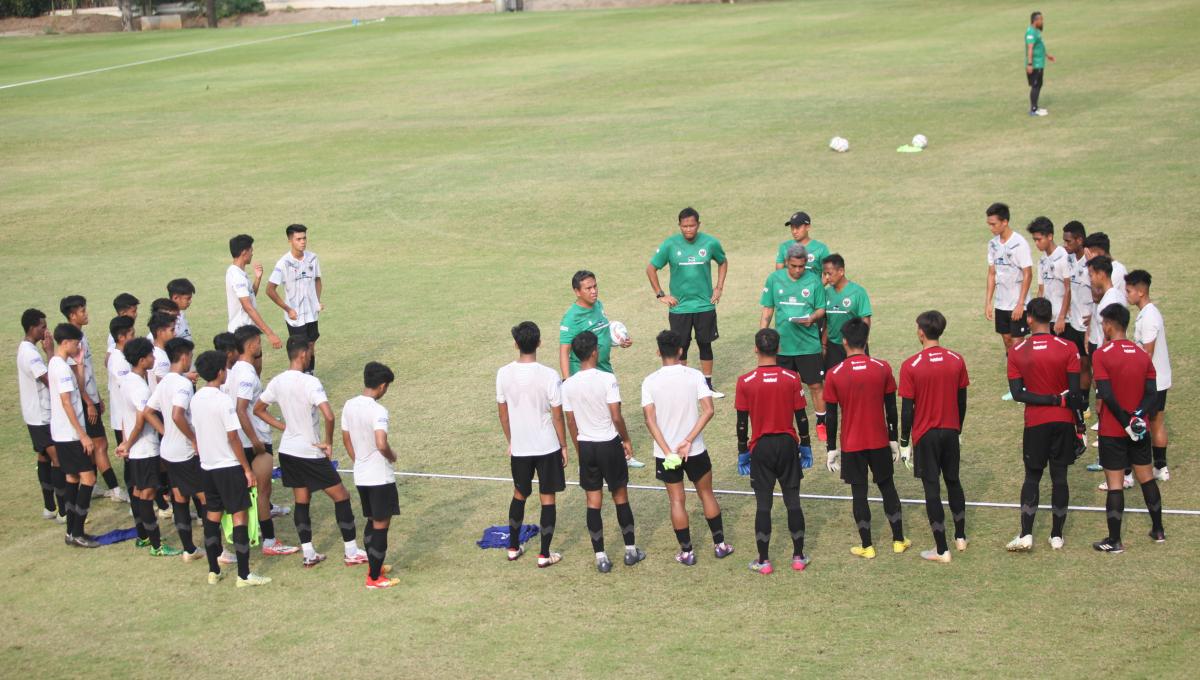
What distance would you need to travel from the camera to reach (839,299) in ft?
42.5

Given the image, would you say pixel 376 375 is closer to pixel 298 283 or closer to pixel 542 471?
pixel 542 471

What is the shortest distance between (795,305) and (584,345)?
3.68m

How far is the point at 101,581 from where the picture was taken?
10.5 metres

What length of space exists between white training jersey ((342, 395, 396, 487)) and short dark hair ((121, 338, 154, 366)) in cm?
231

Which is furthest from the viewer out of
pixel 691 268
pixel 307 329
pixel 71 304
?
pixel 307 329

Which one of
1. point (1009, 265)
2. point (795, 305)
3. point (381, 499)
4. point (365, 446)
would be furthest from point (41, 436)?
Result: point (1009, 265)

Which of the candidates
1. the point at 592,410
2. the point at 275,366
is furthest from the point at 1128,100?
the point at 592,410

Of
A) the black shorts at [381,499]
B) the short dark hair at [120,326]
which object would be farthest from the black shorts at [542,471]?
the short dark hair at [120,326]

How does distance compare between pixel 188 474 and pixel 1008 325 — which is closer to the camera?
pixel 188 474

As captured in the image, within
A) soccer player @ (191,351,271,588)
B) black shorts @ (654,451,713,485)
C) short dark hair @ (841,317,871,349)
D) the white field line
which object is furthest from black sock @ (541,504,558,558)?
the white field line

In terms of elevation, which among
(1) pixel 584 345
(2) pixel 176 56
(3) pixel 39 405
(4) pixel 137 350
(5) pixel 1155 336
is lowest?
(3) pixel 39 405

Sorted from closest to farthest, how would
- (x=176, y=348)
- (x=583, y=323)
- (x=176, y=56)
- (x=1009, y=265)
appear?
(x=176, y=348) < (x=583, y=323) < (x=1009, y=265) < (x=176, y=56)

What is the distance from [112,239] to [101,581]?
16.2 m

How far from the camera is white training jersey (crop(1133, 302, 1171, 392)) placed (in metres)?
10.9
